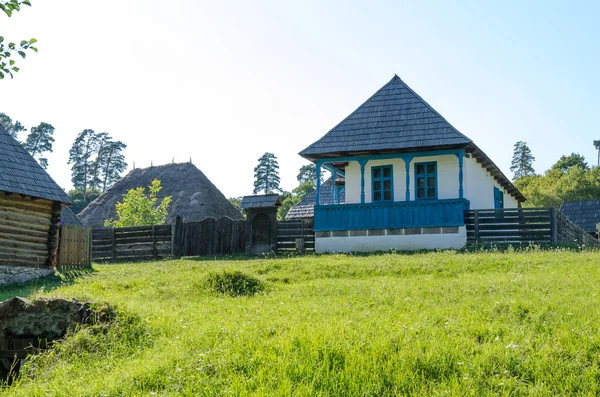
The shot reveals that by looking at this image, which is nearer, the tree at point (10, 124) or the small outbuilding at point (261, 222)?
the small outbuilding at point (261, 222)

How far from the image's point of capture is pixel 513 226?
1986cm

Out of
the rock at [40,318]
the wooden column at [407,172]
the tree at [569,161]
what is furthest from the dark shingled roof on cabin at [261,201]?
the tree at [569,161]

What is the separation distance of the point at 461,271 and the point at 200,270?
21.5 ft

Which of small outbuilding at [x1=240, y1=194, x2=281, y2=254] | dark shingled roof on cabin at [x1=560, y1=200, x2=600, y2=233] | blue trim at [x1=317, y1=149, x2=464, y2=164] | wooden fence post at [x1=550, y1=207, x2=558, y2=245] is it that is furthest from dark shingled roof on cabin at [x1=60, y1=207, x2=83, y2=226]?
dark shingled roof on cabin at [x1=560, y1=200, x2=600, y2=233]

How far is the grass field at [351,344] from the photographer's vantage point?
20.5ft

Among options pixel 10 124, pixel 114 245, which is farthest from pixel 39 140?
pixel 114 245

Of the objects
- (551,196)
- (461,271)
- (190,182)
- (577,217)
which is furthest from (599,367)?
(551,196)

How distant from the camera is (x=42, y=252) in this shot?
19125 millimetres

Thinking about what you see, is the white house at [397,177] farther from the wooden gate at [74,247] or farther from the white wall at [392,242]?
the wooden gate at [74,247]

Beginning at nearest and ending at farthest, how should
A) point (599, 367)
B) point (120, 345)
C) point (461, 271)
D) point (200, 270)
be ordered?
point (599, 367), point (120, 345), point (461, 271), point (200, 270)

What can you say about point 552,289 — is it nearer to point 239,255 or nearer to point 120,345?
point 120,345

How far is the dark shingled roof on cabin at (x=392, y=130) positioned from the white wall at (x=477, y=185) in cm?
47

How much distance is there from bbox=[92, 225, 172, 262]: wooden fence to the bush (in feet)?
→ 35.8

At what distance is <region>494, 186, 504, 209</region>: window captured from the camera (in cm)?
2712
